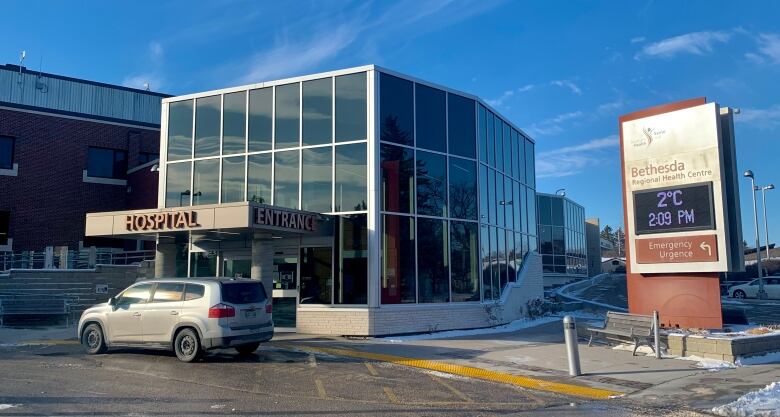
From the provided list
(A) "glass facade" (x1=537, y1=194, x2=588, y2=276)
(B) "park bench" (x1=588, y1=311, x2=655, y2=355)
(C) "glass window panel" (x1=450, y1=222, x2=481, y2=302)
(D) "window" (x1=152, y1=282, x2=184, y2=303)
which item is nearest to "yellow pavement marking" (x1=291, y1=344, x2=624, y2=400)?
(D) "window" (x1=152, y1=282, x2=184, y2=303)

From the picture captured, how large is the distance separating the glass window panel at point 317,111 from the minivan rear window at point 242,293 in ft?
21.2

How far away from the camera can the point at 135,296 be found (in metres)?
12.9

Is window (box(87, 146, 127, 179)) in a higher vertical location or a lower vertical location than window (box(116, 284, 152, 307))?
higher

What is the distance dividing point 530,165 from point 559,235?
20.0 m

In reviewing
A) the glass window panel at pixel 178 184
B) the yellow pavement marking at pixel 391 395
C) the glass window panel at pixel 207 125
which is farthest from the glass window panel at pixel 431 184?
the yellow pavement marking at pixel 391 395

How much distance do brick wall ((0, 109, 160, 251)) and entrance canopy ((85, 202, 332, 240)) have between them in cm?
1335

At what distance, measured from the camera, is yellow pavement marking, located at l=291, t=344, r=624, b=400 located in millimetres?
9774

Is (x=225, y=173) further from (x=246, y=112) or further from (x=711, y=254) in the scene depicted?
(x=711, y=254)

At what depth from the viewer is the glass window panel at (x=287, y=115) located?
60.6 feet

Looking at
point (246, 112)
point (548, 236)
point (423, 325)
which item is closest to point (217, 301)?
point (423, 325)

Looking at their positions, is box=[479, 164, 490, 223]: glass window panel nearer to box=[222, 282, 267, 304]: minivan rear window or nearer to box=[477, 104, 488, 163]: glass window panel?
box=[477, 104, 488, 163]: glass window panel

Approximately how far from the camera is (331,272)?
56.8ft

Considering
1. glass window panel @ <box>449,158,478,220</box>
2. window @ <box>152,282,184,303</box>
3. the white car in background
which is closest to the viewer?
window @ <box>152,282,184,303</box>

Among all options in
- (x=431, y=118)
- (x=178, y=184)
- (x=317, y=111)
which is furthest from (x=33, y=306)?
(x=431, y=118)
